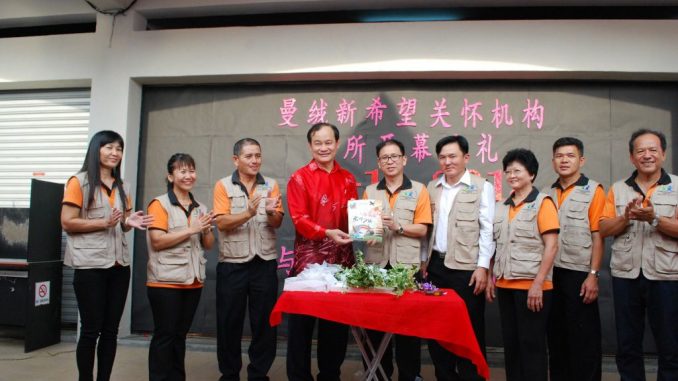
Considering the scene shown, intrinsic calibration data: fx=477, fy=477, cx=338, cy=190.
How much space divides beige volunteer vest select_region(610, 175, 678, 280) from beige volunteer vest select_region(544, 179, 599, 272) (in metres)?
0.17

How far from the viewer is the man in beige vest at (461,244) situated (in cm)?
321

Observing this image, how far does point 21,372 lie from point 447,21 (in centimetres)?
499

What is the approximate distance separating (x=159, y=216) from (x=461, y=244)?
2051mm

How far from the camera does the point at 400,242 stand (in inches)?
129

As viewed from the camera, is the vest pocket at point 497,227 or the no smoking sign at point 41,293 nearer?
the vest pocket at point 497,227

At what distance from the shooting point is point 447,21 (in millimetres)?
4773

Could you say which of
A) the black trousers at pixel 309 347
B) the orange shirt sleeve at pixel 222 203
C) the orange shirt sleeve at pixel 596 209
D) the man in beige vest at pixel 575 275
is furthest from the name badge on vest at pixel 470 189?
the orange shirt sleeve at pixel 222 203

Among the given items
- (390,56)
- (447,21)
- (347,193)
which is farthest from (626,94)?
(347,193)

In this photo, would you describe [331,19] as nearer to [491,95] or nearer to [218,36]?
[218,36]

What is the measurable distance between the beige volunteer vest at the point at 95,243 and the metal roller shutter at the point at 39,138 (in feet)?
8.43

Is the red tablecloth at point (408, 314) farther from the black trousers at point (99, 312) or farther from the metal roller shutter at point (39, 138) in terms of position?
the metal roller shutter at point (39, 138)

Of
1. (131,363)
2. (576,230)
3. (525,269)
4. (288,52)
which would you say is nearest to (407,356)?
(525,269)

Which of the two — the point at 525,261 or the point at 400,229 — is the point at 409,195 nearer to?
the point at 400,229

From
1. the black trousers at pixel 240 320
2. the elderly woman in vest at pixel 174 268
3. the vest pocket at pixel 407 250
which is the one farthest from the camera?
the black trousers at pixel 240 320
